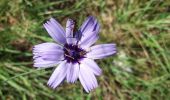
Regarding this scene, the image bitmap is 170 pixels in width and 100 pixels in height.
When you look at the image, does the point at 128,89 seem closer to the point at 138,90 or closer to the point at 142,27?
the point at 138,90

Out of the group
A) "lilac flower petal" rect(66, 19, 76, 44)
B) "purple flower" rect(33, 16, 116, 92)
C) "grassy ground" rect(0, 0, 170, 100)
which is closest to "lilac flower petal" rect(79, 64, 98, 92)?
"purple flower" rect(33, 16, 116, 92)

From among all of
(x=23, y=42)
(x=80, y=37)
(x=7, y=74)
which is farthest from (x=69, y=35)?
(x=23, y=42)

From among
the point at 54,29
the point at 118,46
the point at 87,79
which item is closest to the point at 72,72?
the point at 87,79

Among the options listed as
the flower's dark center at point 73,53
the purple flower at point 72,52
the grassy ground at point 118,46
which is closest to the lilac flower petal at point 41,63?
the purple flower at point 72,52

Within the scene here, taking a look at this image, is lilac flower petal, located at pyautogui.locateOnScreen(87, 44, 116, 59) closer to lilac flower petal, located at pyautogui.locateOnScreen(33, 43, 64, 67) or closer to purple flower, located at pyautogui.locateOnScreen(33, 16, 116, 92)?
purple flower, located at pyautogui.locateOnScreen(33, 16, 116, 92)

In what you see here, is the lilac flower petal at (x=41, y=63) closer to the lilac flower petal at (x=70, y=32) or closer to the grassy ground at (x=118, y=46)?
the lilac flower petal at (x=70, y=32)

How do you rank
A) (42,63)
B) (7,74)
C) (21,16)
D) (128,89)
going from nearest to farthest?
(42,63) → (7,74) → (21,16) → (128,89)

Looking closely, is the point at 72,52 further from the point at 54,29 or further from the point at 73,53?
the point at 54,29
